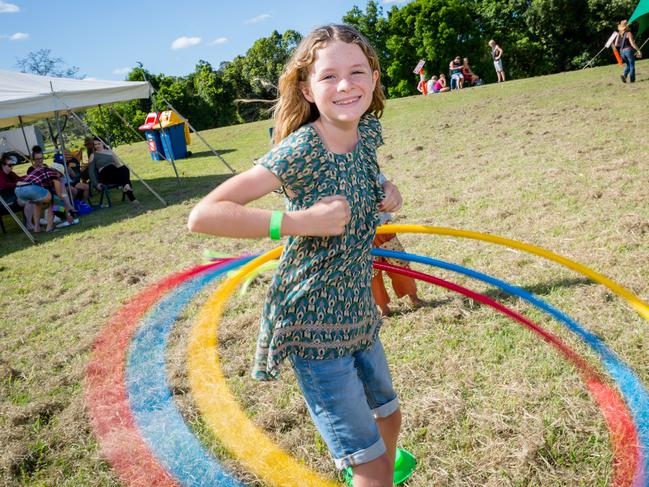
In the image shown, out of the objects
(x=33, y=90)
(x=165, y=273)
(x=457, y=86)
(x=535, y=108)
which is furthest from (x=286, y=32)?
(x=165, y=273)

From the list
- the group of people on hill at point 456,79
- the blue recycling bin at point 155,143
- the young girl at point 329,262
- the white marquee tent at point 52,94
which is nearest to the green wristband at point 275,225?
the young girl at point 329,262

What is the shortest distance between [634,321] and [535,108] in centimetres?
1128

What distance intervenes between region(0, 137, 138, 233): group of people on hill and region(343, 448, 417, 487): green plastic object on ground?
8.41 metres

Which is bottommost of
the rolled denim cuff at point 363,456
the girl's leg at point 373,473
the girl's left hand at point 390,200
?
the girl's leg at point 373,473

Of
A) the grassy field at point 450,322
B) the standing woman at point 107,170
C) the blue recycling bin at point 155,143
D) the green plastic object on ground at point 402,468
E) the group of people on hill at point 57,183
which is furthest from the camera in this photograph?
the blue recycling bin at point 155,143

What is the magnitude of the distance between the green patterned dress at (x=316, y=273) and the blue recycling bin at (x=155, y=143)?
15338mm

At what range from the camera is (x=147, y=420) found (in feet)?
10.3

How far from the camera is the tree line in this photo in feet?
109

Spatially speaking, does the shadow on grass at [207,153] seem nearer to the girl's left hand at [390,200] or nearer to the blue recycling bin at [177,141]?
the blue recycling bin at [177,141]

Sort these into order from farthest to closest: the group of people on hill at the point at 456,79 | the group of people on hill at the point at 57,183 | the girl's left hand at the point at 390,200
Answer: the group of people on hill at the point at 456,79, the group of people on hill at the point at 57,183, the girl's left hand at the point at 390,200

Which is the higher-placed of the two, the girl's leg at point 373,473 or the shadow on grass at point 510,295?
the girl's leg at point 373,473

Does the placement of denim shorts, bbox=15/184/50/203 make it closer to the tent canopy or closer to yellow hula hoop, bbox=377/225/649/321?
the tent canopy

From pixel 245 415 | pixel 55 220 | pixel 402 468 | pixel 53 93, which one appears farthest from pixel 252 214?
pixel 55 220

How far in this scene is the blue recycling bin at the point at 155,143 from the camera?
1630 centimetres
